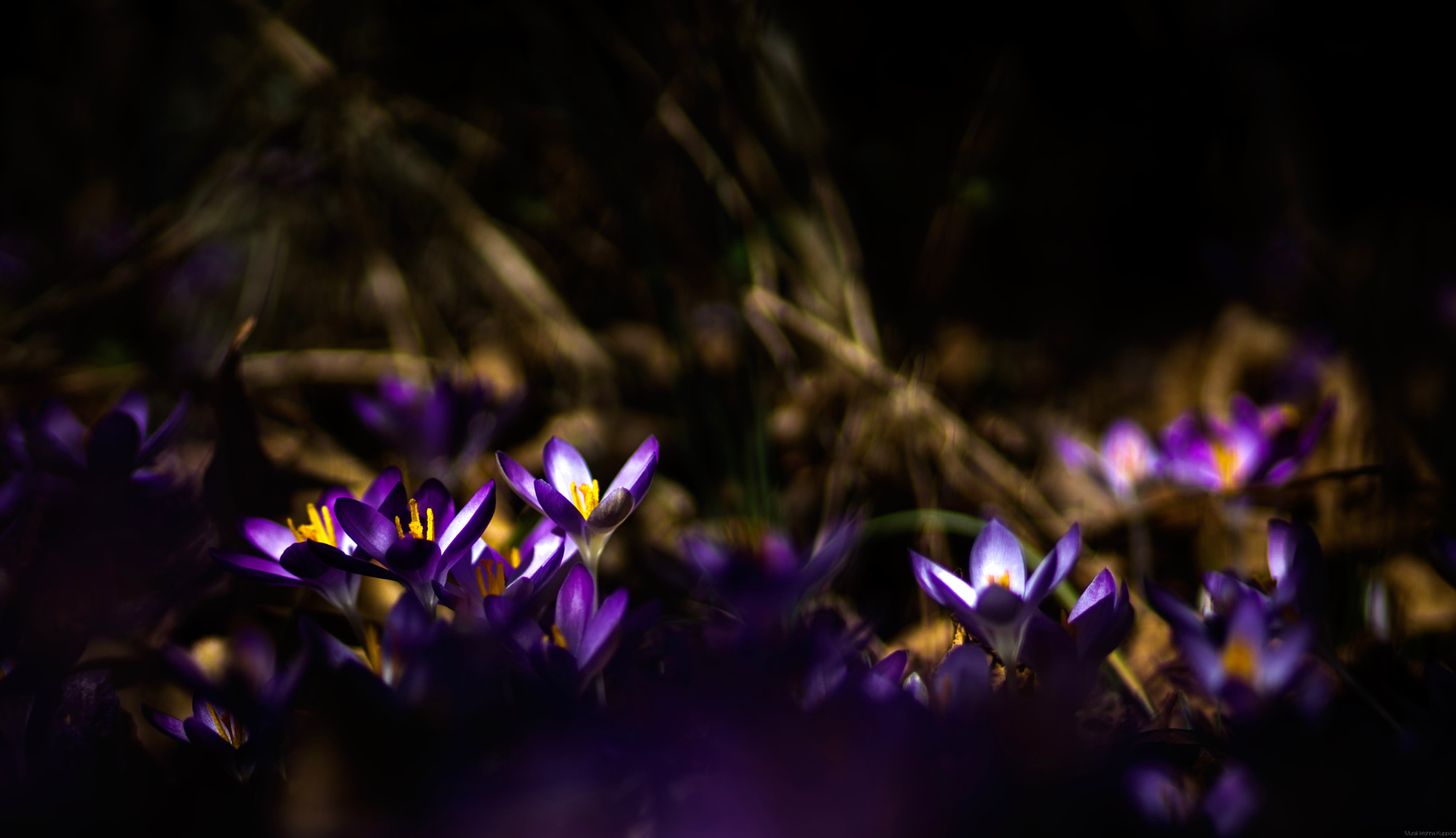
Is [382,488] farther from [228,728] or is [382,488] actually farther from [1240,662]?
[1240,662]

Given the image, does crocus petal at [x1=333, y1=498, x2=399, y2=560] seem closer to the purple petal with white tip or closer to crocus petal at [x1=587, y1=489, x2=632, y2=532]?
crocus petal at [x1=587, y1=489, x2=632, y2=532]

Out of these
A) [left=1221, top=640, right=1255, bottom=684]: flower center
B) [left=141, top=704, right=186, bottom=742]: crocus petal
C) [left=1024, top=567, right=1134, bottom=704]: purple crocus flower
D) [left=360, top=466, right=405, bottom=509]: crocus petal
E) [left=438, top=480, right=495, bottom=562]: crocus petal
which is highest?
[left=438, top=480, right=495, bottom=562]: crocus petal

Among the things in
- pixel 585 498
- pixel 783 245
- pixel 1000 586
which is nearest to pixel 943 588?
pixel 1000 586

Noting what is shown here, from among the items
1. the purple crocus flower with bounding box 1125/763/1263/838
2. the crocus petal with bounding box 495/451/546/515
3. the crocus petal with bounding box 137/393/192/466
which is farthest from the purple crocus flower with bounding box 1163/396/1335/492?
the crocus petal with bounding box 137/393/192/466

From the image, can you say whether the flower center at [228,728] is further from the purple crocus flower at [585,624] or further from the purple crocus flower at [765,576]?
the purple crocus flower at [765,576]

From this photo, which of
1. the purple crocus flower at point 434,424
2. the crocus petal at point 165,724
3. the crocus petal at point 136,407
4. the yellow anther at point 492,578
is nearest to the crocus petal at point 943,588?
the yellow anther at point 492,578

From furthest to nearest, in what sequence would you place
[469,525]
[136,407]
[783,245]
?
[783,245]
[136,407]
[469,525]
